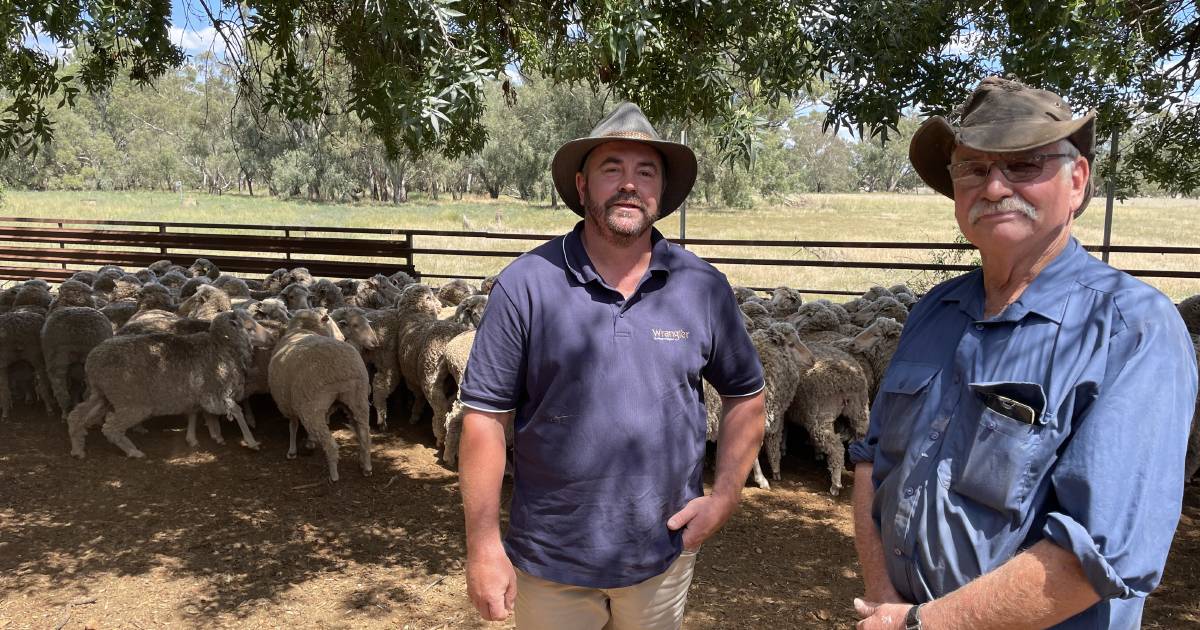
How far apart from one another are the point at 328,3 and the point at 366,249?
922 cm

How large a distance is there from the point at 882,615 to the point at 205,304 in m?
9.45

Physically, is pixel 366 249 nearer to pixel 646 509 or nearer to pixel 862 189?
pixel 646 509

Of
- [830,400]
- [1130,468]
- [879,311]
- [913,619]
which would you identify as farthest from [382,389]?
[1130,468]

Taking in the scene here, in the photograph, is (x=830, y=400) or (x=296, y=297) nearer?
(x=830, y=400)

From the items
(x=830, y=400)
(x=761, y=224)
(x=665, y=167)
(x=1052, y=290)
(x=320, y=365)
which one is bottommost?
(x=830, y=400)

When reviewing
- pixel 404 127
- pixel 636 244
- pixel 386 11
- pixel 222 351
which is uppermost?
pixel 386 11

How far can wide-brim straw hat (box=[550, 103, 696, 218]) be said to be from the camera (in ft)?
8.43

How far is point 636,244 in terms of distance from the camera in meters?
2.60

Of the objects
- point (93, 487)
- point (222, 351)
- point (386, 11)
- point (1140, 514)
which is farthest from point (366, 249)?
point (1140, 514)

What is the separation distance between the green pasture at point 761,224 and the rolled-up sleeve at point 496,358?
561 inches

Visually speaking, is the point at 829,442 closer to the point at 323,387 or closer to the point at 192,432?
the point at 323,387

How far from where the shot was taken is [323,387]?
6953mm

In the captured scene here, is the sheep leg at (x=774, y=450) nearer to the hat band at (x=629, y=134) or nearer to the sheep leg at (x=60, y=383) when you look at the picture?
the hat band at (x=629, y=134)

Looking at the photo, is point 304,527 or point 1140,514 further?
point 304,527
